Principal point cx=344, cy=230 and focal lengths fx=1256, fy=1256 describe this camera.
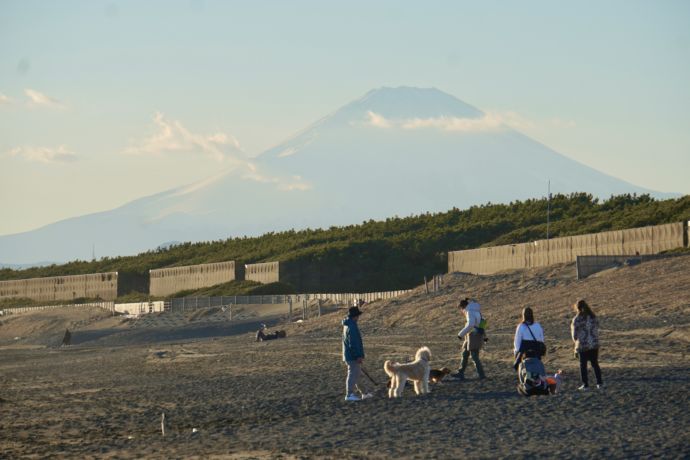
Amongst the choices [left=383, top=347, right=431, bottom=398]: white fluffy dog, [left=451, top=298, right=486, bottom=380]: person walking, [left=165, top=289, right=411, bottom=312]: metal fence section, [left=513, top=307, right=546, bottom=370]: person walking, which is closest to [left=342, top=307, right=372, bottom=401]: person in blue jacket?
[left=383, top=347, right=431, bottom=398]: white fluffy dog

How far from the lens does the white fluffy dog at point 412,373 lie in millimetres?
17656

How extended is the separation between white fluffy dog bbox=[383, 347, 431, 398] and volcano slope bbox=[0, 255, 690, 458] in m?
0.20

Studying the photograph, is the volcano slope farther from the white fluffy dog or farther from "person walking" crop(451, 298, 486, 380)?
"person walking" crop(451, 298, 486, 380)

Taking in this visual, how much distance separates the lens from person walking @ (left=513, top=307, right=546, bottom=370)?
54.9ft

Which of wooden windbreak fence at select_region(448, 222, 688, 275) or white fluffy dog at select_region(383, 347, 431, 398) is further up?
wooden windbreak fence at select_region(448, 222, 688, 275)

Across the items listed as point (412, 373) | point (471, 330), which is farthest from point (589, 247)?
point (412, 373)

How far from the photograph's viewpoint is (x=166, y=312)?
56281 mm

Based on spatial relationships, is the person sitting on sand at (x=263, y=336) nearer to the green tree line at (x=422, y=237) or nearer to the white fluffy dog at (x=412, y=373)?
the white fluffy dog at (x=412, y=373)

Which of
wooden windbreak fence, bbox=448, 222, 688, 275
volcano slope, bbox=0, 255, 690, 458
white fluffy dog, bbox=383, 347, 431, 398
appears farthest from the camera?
wooden windbreak fence, bbox=448, 222, 688, 275

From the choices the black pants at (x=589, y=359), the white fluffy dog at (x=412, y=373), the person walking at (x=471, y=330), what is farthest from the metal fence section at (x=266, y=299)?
the black pants at (x=589, y=359)

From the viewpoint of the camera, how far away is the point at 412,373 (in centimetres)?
1772

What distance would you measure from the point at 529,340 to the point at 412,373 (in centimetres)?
186

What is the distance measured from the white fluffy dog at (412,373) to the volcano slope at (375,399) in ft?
0.65

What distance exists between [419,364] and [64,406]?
633cm
